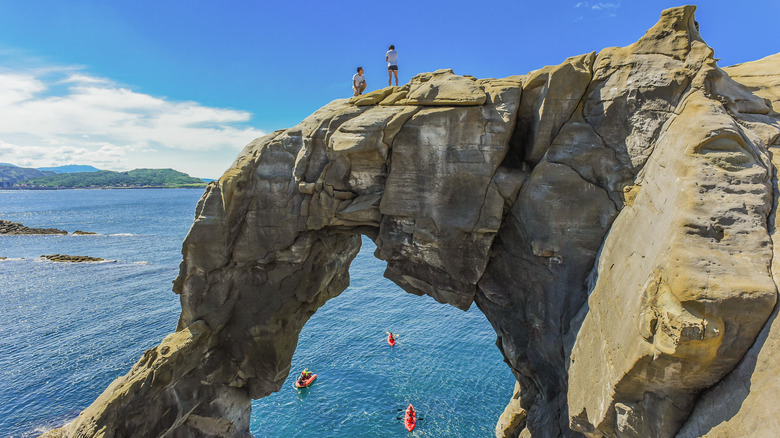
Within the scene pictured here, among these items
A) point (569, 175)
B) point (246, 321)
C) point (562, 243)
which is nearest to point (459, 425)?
point (246, 321)

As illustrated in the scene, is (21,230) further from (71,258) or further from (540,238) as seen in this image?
(540,238)

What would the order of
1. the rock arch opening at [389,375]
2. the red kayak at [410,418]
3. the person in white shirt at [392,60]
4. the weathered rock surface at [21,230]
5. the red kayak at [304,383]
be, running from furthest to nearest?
the weathered rock surface at [21,230]
the red kayak at [304,383]
the rock arch opening at [389,375]
the red kayak at [410,418]
the person in white shirt at [392,60]

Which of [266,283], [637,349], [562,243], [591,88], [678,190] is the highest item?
[591,88]

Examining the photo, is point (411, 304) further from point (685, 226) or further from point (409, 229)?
point (685, 226)

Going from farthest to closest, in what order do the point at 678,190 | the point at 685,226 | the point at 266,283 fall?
1. the point at 266,283
2. the point at 678,190
3. the point at 685,226

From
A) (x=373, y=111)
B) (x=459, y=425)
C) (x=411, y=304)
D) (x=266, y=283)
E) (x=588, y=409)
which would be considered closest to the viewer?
(x=588, y=409)

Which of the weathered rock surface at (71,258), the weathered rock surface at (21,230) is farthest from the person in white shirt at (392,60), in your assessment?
the weathered rock surface at (21,230)

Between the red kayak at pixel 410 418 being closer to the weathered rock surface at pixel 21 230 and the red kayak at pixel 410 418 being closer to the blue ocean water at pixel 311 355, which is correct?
the blue ocean water at pixel 311 355

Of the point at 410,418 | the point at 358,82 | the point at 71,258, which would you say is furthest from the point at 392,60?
the point at 71,258
